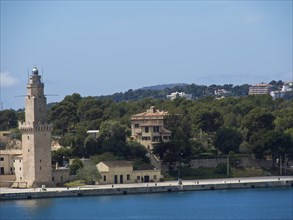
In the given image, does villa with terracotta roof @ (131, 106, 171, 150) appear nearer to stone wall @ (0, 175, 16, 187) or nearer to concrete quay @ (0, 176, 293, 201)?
concrete quay @ (0, 176, 293, 201)

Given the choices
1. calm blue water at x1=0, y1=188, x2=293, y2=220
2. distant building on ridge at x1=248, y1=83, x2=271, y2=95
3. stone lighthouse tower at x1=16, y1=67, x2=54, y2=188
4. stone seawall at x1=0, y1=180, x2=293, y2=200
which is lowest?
calm blue water at x1=0, y1=188, x2=293, y2=220

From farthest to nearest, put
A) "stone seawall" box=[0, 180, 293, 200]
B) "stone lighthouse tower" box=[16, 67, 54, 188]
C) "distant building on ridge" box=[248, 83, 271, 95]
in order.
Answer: "distant building on ridge" box=[248, 83, 271, 95], "stone lighthouse tower" box=[16, 67, 54, 188], "stone seawall" box=[0, 180, 293, 200]

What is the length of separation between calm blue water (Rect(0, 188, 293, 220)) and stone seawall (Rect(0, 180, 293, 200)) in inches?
29.2

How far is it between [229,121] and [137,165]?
54.2 ft

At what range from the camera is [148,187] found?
7050 cm

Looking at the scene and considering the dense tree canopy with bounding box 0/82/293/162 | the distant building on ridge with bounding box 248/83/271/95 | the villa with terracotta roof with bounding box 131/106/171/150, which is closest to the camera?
the dense tree canopy with bounding box 0/82/293/162

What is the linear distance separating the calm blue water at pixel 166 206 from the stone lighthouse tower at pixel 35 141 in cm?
380

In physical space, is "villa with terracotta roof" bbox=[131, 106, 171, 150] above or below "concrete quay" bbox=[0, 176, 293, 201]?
above

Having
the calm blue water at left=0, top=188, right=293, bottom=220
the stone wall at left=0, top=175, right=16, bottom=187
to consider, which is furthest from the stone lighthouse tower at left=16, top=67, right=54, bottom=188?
the calm blue water at left=0, top=188, right=293, bottom=220

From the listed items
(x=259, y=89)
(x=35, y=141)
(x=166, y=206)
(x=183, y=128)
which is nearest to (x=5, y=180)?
(x=35, y=141)

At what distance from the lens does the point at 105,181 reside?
73062 millimetres

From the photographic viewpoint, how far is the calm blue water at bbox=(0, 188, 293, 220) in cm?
6028

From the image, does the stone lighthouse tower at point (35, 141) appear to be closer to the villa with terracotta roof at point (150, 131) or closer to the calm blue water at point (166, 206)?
the calm blue water at point (166, 206)

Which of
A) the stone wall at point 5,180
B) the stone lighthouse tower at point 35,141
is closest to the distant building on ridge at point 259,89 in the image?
the stone wall at point 5,180
